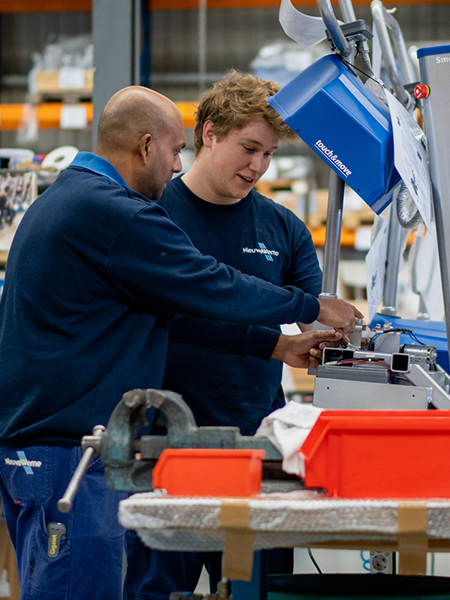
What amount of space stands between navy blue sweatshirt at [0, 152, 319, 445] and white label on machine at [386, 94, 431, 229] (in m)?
0.45

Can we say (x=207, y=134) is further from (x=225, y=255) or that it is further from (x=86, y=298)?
(x=86, y=298)

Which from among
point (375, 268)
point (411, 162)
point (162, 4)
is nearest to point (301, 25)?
point (411, 162)

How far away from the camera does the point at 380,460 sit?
1010 mm

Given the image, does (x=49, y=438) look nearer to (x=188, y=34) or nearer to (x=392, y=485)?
(x=392, y=485)

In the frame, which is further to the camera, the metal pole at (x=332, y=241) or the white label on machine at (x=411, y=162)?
the metal pole at (x=332, y=241)

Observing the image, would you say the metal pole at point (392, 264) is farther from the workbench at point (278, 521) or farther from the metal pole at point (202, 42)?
the metal pole at point (202, 42)

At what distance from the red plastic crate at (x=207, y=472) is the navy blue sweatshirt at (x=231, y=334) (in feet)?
3.28

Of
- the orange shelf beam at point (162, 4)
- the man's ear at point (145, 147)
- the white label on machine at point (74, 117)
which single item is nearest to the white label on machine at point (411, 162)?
the man's ear at point (145, 147)

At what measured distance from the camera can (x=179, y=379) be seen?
6.61ft

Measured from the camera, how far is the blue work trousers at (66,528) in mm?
1503

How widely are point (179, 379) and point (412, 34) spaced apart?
5.99 metres

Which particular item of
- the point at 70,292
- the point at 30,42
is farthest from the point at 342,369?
the point at 30,42

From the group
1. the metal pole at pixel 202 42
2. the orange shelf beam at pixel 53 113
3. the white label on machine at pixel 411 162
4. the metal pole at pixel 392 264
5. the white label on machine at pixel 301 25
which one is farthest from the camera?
the metal pole at pixel 202 42

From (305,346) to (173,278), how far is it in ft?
1.91
